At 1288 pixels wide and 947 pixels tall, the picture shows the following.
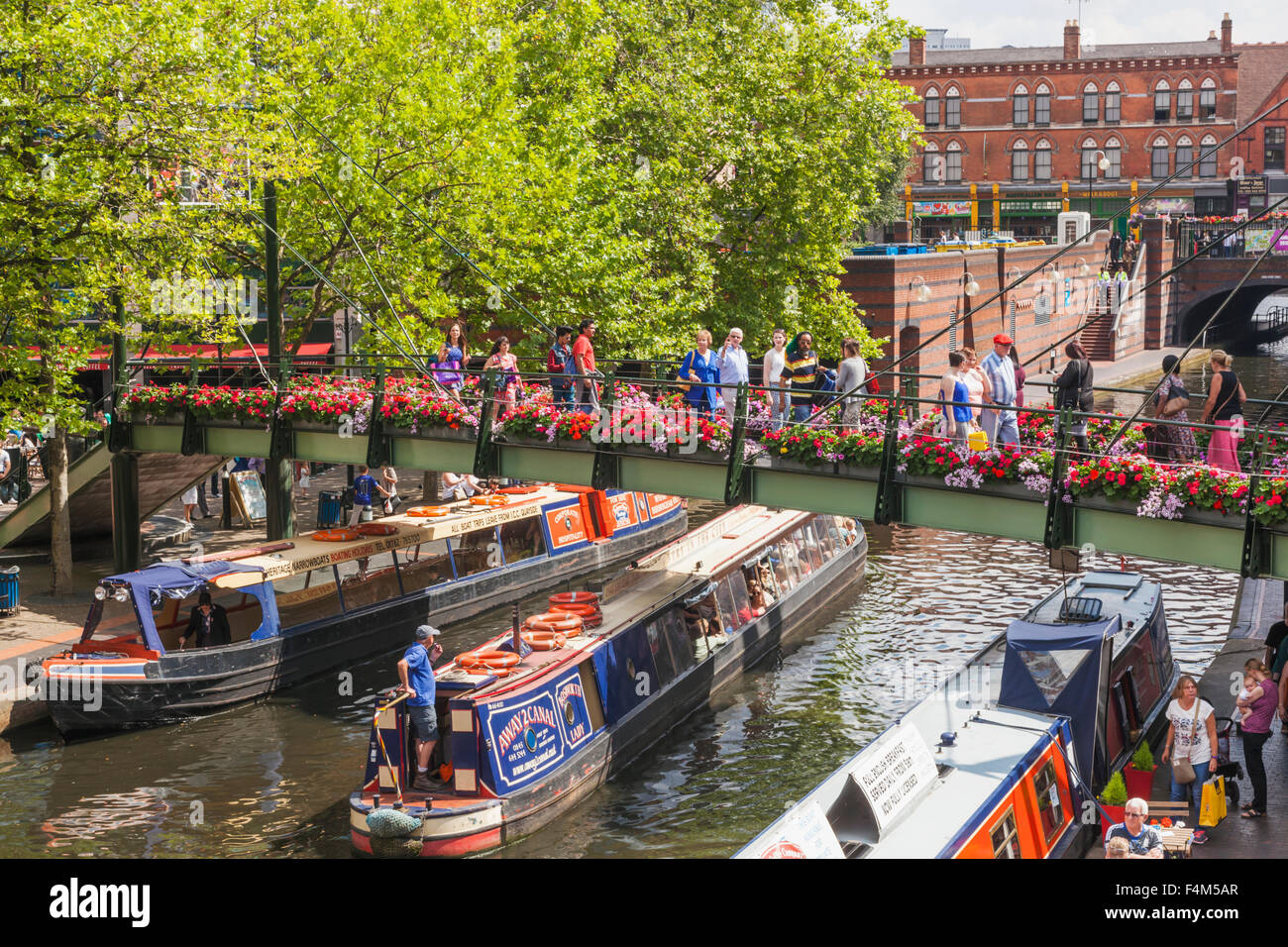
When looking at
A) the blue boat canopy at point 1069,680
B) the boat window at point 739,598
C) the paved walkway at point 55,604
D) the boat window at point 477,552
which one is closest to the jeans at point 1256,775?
the blue boat canopy at point 1069,680

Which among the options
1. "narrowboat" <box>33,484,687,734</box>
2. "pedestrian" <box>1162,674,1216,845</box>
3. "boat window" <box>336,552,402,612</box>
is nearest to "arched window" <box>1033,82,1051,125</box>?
"narrowboat" <box>33,484,687,734</box>

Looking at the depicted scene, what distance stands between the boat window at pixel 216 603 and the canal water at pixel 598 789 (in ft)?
4.90

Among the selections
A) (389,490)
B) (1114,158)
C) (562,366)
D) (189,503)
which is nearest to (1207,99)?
(1114,158)

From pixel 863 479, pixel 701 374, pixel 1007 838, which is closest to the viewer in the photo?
pixel 1007 838

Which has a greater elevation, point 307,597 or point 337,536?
point 337,536

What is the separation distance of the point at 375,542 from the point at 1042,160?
255 feet

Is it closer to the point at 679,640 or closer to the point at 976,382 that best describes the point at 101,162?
the point at 679,640

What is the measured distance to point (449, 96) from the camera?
31.4 metres

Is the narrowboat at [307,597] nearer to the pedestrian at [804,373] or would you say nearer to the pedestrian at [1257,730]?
the pedestrian at [804,373]

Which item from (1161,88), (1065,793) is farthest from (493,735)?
(1161,88)

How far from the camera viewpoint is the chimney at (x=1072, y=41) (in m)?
90.6

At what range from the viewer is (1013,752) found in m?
15.0

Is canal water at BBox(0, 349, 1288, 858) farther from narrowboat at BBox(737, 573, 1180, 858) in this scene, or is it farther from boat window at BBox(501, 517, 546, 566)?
narrowboat at BBox(737, 573, 1180, 858)

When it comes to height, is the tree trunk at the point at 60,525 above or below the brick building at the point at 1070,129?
below
